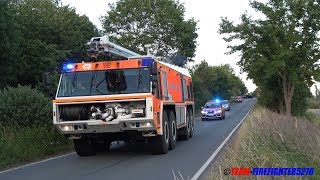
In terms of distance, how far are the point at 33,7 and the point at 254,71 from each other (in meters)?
22.0

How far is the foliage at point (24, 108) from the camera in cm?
1688

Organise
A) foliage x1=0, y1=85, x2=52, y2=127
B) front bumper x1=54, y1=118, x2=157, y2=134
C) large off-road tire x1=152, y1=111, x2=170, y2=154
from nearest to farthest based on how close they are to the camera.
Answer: front bumper x1=54, y1=118, x2=157, y2=134
large off-road tire x1=152, y1=111, x2=170, y2=154
foliage x1=0, y1=85, x2=52, y2=127

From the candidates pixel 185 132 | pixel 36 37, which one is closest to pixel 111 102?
pixel 185 132

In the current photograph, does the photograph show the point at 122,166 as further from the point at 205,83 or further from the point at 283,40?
the point at 205,83

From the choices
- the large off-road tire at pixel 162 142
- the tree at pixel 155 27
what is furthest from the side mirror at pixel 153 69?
the tree at pixel 155 27

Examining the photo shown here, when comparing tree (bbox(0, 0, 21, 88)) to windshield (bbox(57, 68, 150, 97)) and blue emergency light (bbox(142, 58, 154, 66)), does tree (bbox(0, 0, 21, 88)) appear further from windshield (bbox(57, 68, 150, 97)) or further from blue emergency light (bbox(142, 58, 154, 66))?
blue emergency light (bbox(142, 58, 154, 66))

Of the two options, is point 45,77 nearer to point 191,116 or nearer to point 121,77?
point 121,77

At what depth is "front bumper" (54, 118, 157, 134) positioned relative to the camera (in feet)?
43.5

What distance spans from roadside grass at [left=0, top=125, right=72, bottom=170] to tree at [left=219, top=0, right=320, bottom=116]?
60.0 feet

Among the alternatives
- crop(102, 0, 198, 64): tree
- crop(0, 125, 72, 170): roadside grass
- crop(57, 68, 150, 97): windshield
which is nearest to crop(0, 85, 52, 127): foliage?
crop(0, 125, 72, 170): roadside grass

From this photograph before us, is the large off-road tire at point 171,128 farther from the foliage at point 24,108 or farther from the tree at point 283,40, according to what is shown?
the tree at point 283,40

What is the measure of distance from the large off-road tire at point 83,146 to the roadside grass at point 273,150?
4.83 m

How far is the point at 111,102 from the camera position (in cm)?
1345

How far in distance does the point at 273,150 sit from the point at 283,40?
22.6m
